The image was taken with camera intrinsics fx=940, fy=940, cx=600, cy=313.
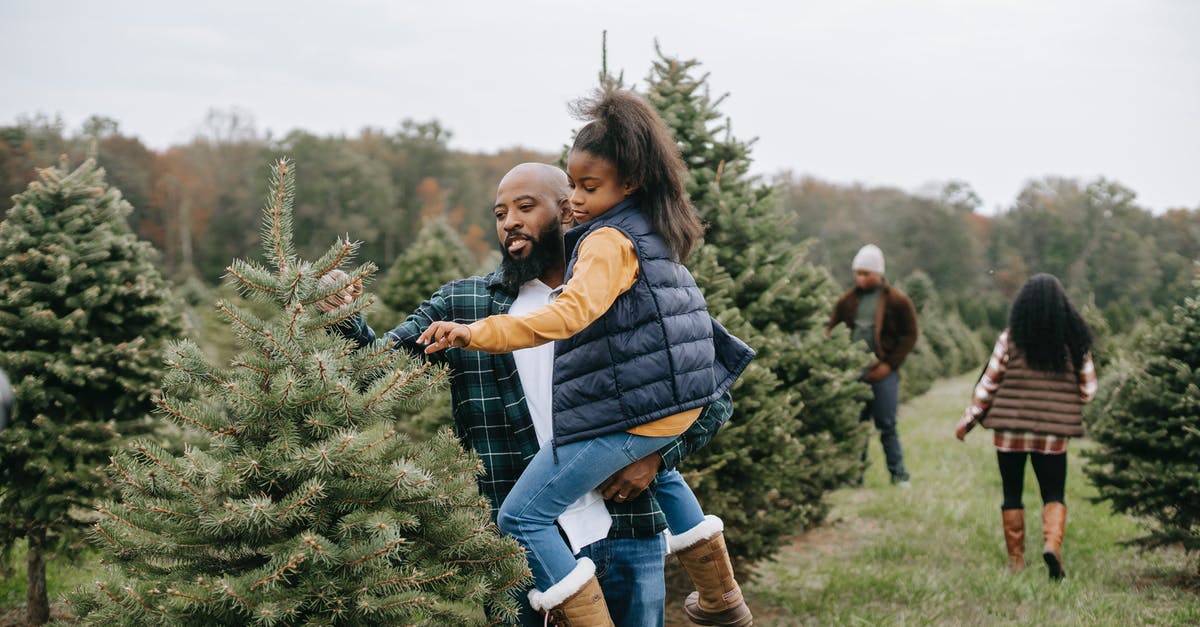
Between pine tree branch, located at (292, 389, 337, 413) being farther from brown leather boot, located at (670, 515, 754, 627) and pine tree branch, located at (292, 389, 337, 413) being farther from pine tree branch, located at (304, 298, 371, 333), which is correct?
brown leather boot, located at (670, 515, 754, 627)

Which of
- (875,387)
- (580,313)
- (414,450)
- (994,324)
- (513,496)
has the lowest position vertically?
(994,324)

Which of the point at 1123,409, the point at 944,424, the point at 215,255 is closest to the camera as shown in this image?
the point at 1123,409

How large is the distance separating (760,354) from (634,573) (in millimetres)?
2385

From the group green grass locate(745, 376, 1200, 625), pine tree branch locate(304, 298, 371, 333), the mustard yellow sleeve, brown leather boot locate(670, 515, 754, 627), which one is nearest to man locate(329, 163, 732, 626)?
brown leather boot locate(670, 515, 754, 627)

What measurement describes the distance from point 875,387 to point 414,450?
8071 mm

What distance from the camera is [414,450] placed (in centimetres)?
253

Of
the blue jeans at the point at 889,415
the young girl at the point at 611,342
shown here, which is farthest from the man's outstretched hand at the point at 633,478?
the blue jeans at the point at 889,415

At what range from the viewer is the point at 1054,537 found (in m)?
6.20

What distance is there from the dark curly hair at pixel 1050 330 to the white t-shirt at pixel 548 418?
438cm

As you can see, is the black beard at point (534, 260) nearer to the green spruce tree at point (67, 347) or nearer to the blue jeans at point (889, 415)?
the green spruce tree at point (67, 347)

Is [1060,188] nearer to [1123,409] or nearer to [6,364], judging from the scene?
[1123,409]

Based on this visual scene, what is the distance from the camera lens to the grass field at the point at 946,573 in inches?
213

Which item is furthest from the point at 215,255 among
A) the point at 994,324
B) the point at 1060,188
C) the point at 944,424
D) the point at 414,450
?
the point at 414,450

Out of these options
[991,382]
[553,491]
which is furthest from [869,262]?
[553,491]
